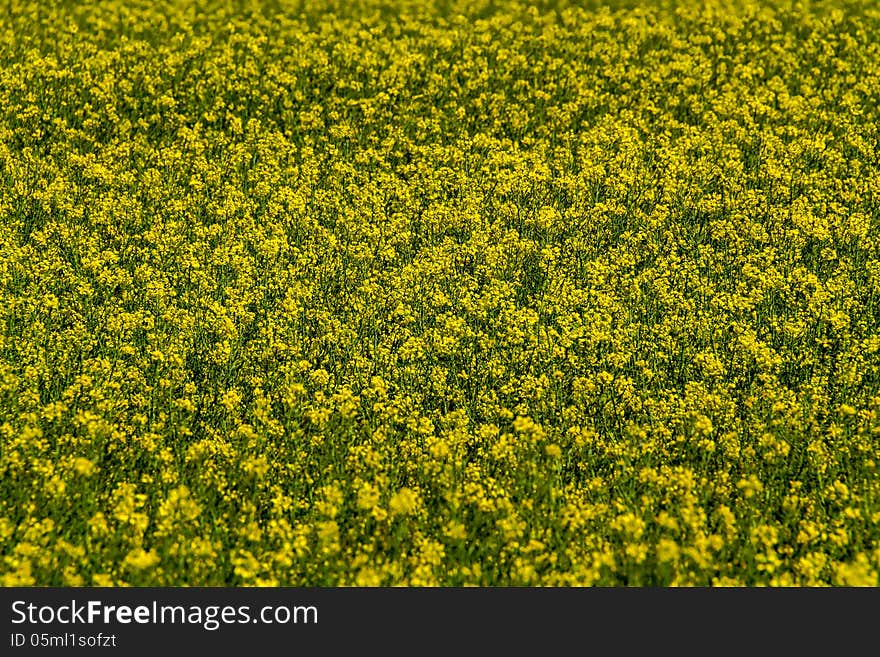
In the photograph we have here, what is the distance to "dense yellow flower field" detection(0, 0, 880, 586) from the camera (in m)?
7.03

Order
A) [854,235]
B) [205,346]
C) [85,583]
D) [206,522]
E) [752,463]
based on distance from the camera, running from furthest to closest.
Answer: [854,235] → [205,346] → [752,463] → [206,522] → [85,583]

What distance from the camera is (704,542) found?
→ 6660 millimetres

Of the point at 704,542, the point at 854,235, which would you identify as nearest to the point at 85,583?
the point at 704,542

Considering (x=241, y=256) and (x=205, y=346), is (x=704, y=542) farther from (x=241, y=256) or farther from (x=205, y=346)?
(x=241, y=256)

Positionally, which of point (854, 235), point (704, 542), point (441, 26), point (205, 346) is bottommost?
point (704, 542)

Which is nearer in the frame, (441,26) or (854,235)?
(854,235)

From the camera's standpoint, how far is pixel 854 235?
11.0m

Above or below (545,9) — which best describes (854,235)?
below

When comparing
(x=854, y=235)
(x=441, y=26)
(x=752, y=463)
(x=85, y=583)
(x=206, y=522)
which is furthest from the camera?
(x=441, y=26)

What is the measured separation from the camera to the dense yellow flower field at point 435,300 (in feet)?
23.1

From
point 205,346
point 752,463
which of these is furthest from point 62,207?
point 752,463

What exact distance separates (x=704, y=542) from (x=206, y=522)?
3.63 m

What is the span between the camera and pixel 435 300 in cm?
966

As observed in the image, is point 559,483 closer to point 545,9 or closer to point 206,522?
point 206,522
